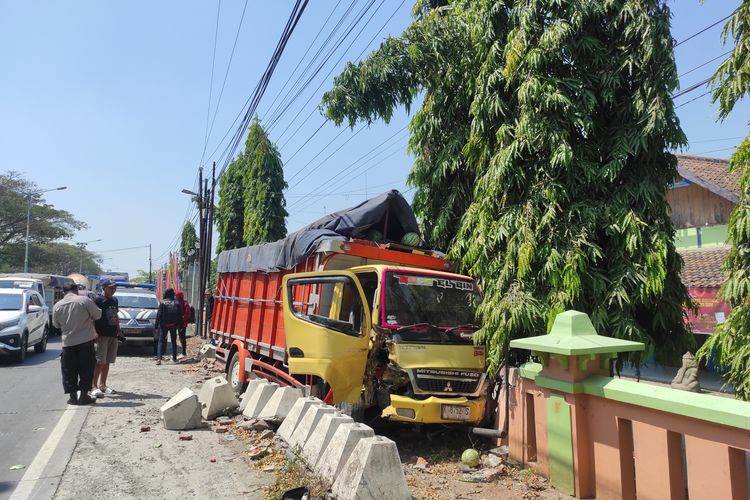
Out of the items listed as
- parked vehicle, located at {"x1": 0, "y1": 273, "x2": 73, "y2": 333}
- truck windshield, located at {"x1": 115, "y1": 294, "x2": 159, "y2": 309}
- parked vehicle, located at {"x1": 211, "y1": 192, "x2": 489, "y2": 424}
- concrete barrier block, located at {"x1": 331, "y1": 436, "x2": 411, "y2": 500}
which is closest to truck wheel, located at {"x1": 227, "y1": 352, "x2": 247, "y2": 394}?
parked vehicle, located at {"x1": 211, "y1": 192, "x2": 489, "y2": 424}

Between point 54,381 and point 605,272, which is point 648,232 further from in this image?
point 54,381

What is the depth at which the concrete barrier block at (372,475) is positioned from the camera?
163 inches

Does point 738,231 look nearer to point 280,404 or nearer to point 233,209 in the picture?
point 280,404

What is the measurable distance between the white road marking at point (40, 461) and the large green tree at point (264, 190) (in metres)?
10.6

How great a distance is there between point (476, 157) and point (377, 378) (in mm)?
3374

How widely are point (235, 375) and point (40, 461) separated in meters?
4.19

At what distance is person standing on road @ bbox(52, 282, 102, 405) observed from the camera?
7.90m

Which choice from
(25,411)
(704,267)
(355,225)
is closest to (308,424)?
(355,225)

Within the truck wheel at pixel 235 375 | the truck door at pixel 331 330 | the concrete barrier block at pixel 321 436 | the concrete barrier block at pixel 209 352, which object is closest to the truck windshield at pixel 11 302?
the concrete barrier block at pixel 209 352

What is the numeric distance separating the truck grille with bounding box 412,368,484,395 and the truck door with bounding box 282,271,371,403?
0.67 meters

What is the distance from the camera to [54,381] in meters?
10.3

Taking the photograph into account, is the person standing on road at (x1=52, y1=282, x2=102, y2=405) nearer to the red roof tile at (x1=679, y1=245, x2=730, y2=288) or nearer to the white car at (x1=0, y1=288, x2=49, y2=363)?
the white car at (x1=0, y1=288, x2=49, y2=363)

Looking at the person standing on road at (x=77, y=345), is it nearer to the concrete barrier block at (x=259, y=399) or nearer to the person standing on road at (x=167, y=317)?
the concrete barrier block at (x=259, y=399)

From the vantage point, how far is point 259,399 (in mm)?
6930
